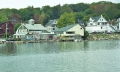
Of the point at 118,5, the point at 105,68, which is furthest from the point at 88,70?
the point at 118,5

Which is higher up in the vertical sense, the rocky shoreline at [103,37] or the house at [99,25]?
the house at [99,25]

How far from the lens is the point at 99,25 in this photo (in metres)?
86.1

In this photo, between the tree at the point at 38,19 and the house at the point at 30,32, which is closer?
the house at the point at 30,32

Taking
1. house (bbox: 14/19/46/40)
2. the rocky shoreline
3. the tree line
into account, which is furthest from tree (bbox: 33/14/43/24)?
the rocky shoreline

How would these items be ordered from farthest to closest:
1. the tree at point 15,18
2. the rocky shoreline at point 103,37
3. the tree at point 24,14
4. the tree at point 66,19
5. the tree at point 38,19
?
the tree at point 24,14 → the tree at point 38,19 → the tree at point 15,18 → the tree at point 66,19 → the rocky shoreline at point 103,37

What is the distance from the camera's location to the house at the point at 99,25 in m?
84.8

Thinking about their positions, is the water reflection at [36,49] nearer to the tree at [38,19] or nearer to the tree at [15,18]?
the tree at [15,18]

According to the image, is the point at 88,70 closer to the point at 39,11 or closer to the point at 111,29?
the point at 111,29

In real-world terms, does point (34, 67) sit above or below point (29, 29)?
below

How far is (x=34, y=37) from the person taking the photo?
230 feet

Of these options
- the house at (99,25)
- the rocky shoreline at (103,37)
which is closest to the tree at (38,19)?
the house at (99,25)

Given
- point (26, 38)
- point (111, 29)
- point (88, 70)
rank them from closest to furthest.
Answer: point (88, 70)
point (26, 38)
point (111, 29)

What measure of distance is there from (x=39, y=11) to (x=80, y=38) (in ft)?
201

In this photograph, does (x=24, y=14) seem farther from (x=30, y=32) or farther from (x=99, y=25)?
(x=30, y=32)
